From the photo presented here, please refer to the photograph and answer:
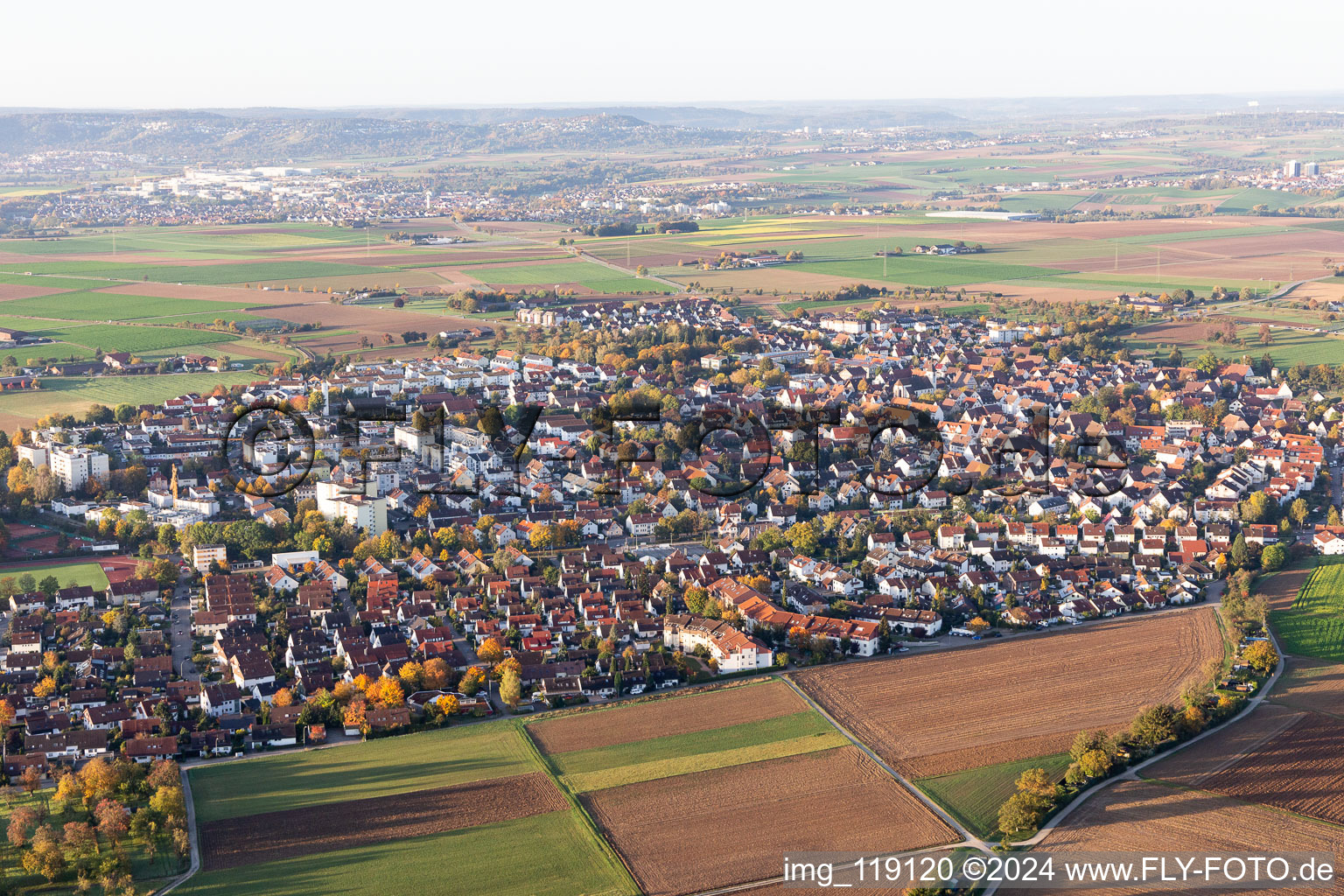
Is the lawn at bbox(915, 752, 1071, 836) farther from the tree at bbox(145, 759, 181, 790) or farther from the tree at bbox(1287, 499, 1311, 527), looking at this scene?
the tree at bbox(1287, 499, 1311, 527)

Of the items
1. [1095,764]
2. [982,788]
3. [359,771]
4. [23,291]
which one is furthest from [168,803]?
Result: [23,291]

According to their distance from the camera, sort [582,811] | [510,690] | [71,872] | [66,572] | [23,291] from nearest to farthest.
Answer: [71,872]
[582,811]
[510,690]
[66,572]
[23,291]

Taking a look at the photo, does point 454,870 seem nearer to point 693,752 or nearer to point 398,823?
point 398,823

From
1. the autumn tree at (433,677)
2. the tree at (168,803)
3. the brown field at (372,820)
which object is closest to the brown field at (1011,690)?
the brown field at (372,820)

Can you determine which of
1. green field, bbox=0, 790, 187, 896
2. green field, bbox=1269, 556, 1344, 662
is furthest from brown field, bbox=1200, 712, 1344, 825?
green field, bbox=0, 790, 187, 896

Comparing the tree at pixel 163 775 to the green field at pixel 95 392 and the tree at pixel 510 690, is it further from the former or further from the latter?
the green field at pixel 95 392
